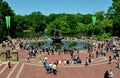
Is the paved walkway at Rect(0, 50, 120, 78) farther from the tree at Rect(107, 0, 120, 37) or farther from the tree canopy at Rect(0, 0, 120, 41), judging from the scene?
the tree canopy at Rect(0, 0, 120, 41)

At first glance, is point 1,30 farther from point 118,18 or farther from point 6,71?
point 6,71

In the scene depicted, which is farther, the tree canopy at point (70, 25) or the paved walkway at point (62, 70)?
the tree canopy at point (70, 25)

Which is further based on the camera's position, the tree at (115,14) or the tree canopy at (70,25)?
the tree canopy at (70,25)

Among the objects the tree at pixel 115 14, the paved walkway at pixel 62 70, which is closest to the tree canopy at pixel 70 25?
the tree at pixel 115 14

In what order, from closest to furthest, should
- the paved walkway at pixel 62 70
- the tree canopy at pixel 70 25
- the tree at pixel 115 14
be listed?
1. the paved walkway at pixel 62 70
2. the tree at pixel 115 14
3. the tree canopy at pixel 70 25

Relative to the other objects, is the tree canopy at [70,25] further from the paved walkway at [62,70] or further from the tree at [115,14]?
the paved walkway at [62,70]

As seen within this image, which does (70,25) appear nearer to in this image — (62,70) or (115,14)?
(115,14)

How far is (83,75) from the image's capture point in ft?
101

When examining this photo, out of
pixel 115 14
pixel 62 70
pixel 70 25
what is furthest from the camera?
pixel 70 25

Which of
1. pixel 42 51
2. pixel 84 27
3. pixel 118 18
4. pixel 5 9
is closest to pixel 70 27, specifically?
pixel 84 27

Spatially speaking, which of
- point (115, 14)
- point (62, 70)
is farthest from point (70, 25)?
point (62, 70)

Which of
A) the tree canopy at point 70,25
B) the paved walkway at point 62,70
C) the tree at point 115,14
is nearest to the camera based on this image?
the paved walkway at point 62,70

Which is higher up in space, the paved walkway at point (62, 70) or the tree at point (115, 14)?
the tree at point (115, 14)

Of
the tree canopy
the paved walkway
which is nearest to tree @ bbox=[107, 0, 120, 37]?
the tree canopy
